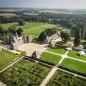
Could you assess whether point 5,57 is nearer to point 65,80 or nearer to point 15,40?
point 15,40

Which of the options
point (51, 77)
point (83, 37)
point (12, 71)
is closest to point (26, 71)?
point (12, 71)

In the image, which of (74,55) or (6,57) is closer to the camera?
(6,57)

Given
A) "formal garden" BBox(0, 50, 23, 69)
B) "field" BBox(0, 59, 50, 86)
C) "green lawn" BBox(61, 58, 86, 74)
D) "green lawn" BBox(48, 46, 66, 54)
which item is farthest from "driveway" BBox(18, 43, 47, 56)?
"green lawn" BBox(61, 58, 86, 74)

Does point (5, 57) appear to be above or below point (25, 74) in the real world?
above

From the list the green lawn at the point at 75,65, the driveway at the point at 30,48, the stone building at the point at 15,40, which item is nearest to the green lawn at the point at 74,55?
the green lawn at the point at 75,65

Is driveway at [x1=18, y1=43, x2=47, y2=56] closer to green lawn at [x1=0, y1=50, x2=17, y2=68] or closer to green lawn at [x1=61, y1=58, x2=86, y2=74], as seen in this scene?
green lawn at [x1=0, y1=50, x2=17, y2=68]

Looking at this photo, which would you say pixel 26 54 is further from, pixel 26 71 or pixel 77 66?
pixel 77 66

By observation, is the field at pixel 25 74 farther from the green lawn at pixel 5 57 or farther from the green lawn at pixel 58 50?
the green lawn at pixel 58 50

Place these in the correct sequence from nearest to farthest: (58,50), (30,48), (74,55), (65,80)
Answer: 1. (65,80)
2. (74,55)
3. (58,50)
4. (30,48)

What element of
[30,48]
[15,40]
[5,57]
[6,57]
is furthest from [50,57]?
[15,40]
